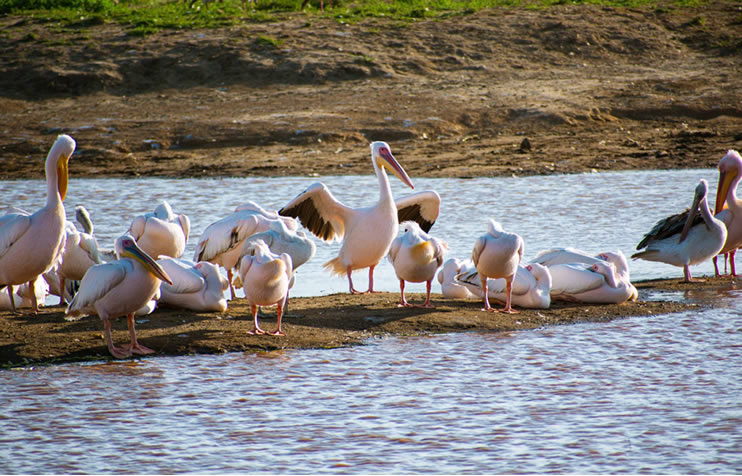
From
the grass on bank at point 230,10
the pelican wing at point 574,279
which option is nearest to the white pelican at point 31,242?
the pelican wing at point 574,279

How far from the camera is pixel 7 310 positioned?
7.44 meters

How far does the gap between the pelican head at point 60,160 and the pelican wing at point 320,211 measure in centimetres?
177

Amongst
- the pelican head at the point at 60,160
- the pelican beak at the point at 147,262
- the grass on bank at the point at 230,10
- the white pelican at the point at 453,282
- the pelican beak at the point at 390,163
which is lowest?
the white pelican at the point at 453,282

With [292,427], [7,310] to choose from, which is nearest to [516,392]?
[292,427]

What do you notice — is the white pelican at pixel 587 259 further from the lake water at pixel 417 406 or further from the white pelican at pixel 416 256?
the white pelican at pixel 416 256

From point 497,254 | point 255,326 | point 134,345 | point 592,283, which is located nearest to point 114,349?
point 134,345

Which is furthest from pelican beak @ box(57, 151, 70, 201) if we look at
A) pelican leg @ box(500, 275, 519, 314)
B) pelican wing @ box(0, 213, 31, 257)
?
pelican leg @ box(500, 275, 519, 314)

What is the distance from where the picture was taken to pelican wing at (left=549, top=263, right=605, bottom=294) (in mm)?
7281

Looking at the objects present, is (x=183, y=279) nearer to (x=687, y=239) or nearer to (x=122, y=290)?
(x=122, y=290)

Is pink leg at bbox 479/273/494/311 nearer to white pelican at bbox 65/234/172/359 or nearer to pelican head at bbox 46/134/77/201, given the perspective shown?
white pelican at bbox 65/234/172/359

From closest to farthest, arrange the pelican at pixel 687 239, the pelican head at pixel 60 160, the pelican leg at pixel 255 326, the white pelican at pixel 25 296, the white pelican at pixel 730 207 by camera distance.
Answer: the pelican leg at pixel 255 326 → the pelican head at pixel 60 160 → the white pelican at pixel 25 296 → the pelican at pixel 687 239 → the white pelican at pixel 730 207

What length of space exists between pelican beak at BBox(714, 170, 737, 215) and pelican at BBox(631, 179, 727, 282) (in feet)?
3.25

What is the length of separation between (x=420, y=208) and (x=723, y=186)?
2993 millimetres

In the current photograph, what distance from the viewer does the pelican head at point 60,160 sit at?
6.94m
